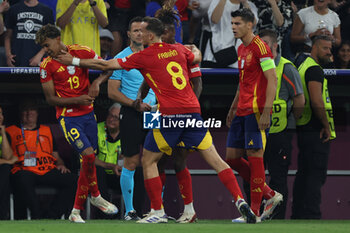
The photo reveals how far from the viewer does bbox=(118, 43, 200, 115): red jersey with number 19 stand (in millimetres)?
7852

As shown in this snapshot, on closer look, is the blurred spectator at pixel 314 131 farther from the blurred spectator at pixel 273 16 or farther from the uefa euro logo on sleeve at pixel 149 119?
the uefa euro logo on sleeve at pixel 149 119

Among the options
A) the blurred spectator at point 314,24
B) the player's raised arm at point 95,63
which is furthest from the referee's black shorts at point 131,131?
the blurred spectator at point 314,24

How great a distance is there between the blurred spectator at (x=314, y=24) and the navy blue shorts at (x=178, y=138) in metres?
3.74

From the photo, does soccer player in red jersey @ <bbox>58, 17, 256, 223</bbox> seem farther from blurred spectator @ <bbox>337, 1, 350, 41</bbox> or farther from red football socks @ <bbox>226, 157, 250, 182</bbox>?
blurred spectator @ <bbox>337, 1, 350, 41</bbox>

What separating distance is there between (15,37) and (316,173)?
4.21 m

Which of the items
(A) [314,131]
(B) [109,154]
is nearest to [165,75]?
(A) [314,131]

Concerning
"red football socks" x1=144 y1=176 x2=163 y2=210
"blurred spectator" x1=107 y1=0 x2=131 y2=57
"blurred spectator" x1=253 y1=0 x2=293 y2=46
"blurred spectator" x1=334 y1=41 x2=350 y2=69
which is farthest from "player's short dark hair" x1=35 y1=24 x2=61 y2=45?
"blurred spectator" x1=334 y1=41 x2=350 y2=69

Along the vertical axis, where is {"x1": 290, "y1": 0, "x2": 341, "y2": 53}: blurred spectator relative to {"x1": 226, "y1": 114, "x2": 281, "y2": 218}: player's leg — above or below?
above

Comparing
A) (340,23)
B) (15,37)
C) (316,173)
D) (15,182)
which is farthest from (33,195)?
(340,23)

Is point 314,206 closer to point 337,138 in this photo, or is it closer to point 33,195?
point 337,138

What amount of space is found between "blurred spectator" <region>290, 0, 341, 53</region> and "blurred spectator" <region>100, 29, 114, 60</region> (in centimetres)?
249

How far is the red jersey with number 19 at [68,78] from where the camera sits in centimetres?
857

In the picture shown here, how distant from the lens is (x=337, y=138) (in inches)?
425

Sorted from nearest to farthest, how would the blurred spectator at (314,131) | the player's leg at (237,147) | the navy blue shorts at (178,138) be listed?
the navy blue shorts at (178,138)
the player's leg at (237,147)
the blurred spectator at (314,131)
